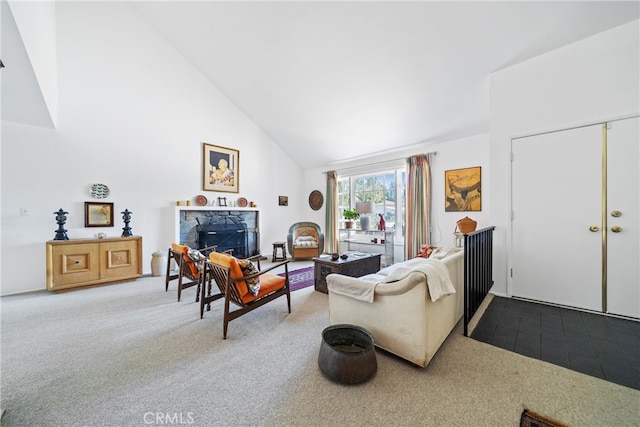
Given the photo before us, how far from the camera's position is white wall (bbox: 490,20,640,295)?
7.75 ft

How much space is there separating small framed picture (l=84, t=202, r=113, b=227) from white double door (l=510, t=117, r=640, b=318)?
623 cm

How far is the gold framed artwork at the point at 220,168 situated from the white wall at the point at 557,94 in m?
5.03

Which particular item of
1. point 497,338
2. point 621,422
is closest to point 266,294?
point 497,338

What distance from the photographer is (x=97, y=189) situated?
3.93 meters

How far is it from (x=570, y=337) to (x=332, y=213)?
4784 millimetres

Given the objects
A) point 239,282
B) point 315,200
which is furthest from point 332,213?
point 239,282

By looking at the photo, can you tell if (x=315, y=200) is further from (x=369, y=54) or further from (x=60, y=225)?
(x=60, y=225)

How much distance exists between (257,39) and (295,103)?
126 centimetres

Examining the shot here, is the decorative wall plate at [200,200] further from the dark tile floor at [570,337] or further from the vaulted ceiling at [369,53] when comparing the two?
the dark tile floor at [570,337]

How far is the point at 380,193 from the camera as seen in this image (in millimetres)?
5660

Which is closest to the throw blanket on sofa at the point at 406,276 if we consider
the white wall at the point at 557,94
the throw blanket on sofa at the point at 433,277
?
the throw blanket on sofa at the point at 433,277

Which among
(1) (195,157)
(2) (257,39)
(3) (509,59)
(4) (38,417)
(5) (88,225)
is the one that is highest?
(2) (257,39)

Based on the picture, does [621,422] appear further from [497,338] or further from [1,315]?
[1,315]

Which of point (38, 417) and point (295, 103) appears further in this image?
point (295, 103)
